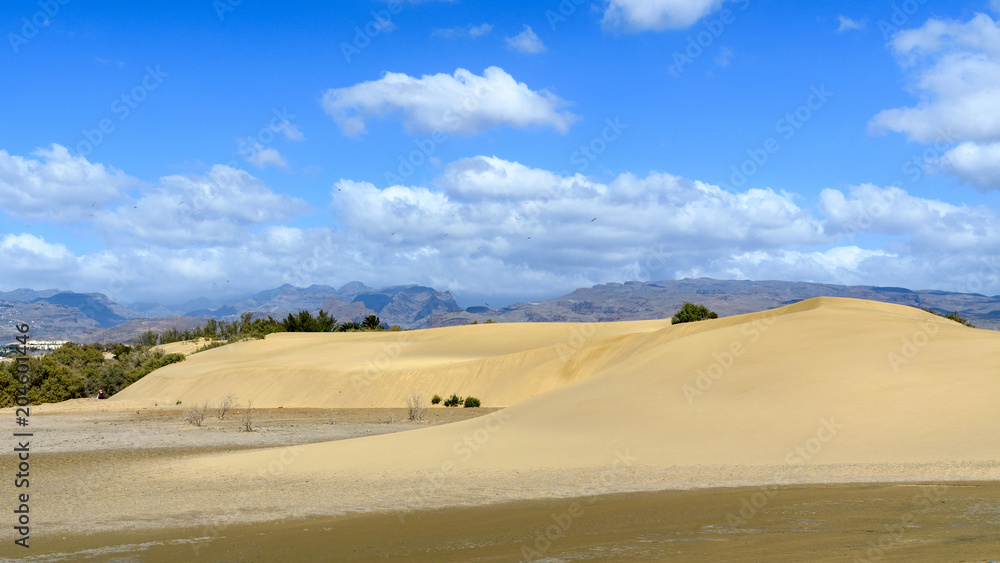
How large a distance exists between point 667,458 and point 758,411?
406 centimetres

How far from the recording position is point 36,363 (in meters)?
46.3

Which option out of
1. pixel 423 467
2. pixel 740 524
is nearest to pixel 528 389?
pixel 423 467

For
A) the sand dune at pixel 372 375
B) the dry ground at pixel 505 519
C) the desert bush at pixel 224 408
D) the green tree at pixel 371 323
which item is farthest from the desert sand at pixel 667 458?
the green tree at pixel 371 323

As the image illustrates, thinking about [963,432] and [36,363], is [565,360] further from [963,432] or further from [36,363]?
[36,363]

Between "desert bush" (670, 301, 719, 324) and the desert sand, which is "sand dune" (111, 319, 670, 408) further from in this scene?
the desert sand

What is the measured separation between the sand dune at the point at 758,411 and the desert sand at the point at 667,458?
82mm

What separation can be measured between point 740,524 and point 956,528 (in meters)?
2.77

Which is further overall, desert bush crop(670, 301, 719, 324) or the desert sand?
desert bush crop(670, 301, 719, 324)

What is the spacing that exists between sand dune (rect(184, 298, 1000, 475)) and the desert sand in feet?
0.27

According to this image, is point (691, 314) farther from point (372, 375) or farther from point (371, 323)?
point (371, 323)

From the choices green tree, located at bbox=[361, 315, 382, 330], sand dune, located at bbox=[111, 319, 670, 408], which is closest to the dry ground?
sand dune, located at bbox=[111, 319, 670, 408]

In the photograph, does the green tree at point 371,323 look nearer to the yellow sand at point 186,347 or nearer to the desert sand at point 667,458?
the yellow sand at point 186,347

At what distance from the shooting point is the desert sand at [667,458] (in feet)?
37.6

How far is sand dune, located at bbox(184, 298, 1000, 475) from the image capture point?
1666cm
